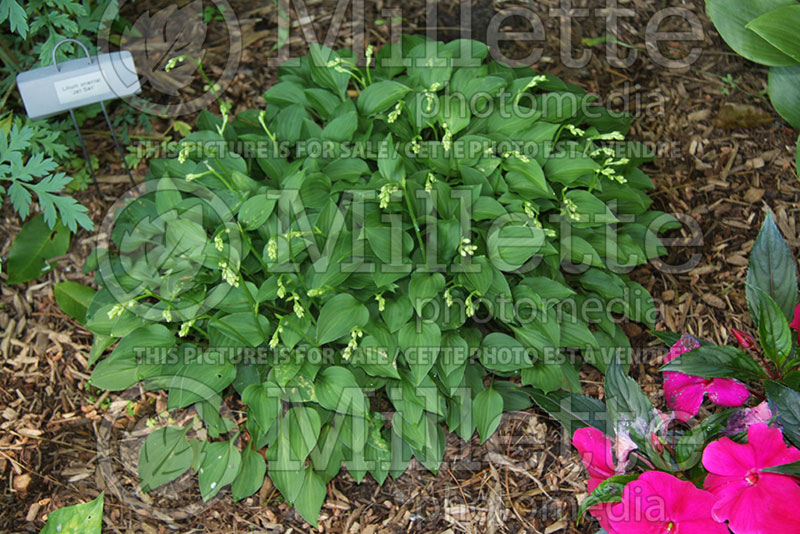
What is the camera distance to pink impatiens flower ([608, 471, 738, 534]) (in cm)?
164

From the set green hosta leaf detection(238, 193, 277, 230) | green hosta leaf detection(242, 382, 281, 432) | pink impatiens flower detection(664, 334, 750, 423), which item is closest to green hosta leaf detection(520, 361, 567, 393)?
pink impatiens flower detection(664, 334, 750, 423)

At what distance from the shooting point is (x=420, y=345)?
8.14 ft

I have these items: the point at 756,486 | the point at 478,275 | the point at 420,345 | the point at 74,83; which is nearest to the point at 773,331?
the point at 756,486

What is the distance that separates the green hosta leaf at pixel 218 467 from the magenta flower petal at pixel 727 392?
171 cm

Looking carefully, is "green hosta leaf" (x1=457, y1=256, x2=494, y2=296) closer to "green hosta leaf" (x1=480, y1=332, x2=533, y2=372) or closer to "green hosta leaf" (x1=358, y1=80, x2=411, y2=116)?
"green hosta leaf" (x1=480, y1=332, x2=533, y2=372)

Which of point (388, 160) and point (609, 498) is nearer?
point (609, 498)

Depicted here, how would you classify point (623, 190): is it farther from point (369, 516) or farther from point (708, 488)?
point (369, 516)

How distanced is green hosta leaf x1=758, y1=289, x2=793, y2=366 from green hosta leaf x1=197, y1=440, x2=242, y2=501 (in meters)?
1.88

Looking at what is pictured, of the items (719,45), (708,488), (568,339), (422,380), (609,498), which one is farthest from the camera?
(719,45)

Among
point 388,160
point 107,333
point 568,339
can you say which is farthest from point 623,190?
point 107,333

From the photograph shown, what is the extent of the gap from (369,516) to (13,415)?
61.9 inches

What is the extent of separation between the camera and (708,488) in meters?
1.72

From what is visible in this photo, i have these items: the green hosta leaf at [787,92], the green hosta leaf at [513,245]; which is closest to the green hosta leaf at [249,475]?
the green hosta leaf at [513,245]

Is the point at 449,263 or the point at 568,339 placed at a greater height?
the point at 449,263
